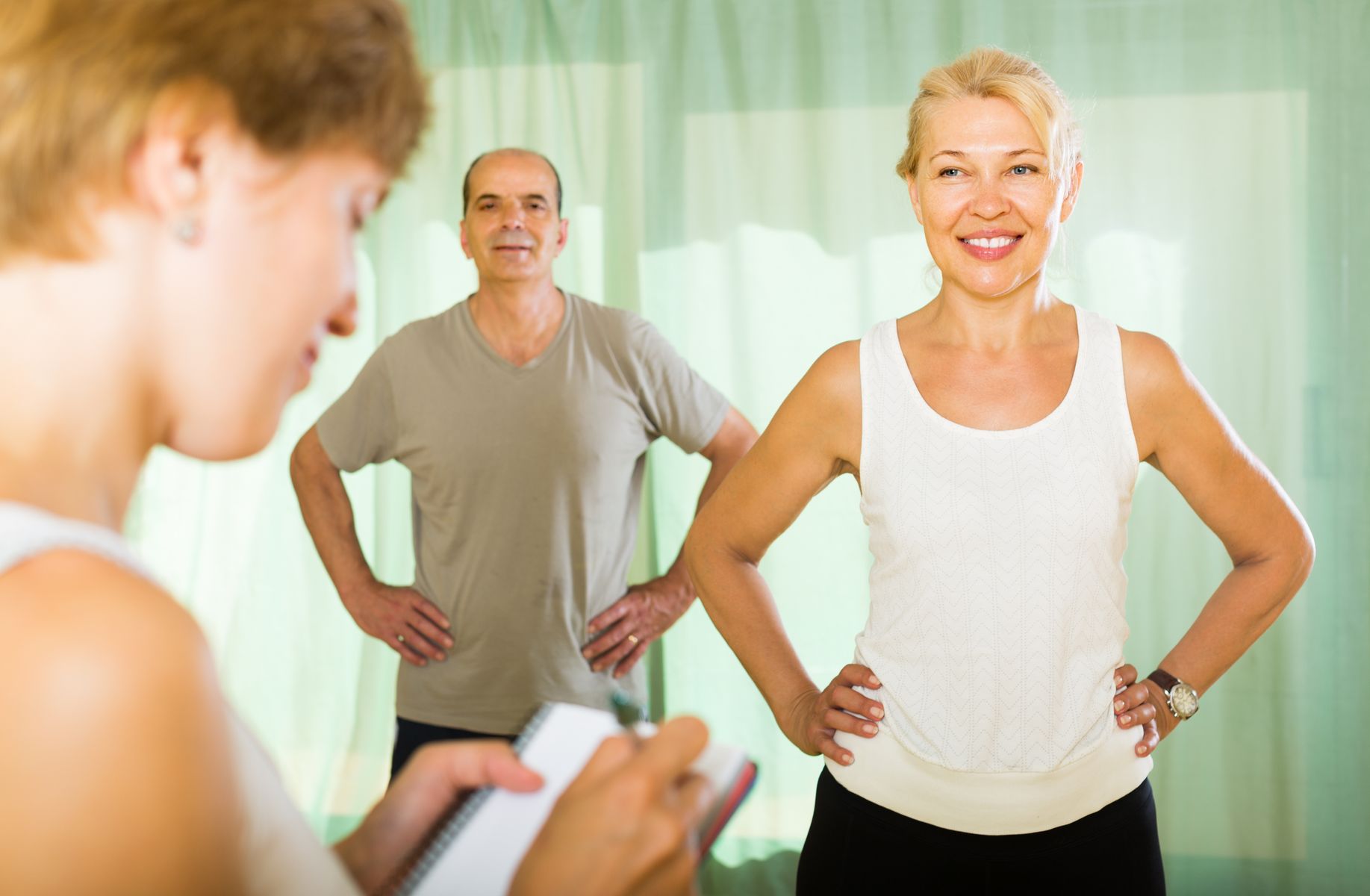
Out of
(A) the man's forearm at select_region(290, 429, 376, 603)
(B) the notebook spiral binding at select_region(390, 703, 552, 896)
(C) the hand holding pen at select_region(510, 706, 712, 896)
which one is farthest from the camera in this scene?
(A) the man's forearm at select_region(290, 429, 376, 603)

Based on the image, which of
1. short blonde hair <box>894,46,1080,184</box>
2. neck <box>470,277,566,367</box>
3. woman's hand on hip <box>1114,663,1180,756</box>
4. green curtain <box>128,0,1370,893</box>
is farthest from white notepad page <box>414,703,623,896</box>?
green curtain <box>128,0,1370,893</box>

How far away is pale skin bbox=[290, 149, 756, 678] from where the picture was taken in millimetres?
2221

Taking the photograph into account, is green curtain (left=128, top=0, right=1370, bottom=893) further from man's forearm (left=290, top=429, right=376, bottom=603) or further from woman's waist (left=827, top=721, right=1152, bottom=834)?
woman's waist (left=827, top=721, right=1152, bottom=834)

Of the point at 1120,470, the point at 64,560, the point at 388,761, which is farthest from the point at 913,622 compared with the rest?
the point at 388,761

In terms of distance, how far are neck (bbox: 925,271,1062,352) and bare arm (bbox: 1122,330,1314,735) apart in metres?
0.12

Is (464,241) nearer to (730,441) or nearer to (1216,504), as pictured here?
(730,441)

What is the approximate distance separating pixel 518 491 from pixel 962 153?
3.58 feet

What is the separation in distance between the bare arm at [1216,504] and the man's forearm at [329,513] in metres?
1.61

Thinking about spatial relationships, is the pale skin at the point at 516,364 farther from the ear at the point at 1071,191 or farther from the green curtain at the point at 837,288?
the ear at the point at 1071,191

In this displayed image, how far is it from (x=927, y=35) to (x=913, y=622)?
1832 mm

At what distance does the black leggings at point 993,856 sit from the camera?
1364 millimetres

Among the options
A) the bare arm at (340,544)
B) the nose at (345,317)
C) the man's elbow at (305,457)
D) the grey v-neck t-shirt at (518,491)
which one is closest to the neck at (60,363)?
the nose at (345,317)

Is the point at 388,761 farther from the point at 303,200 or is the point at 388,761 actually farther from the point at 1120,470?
the point at 303,200

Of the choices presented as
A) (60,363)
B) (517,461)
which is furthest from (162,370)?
(517,461)
